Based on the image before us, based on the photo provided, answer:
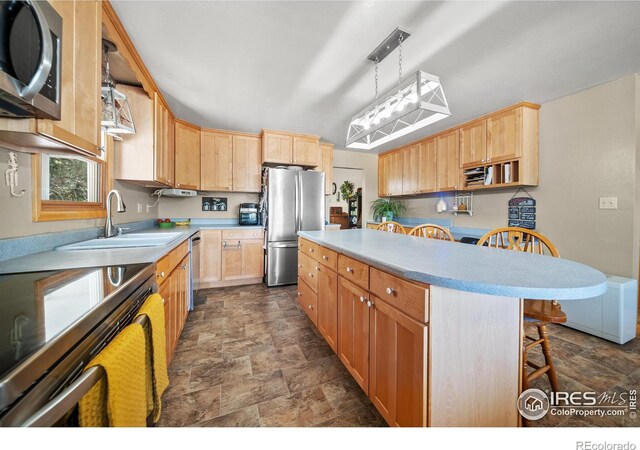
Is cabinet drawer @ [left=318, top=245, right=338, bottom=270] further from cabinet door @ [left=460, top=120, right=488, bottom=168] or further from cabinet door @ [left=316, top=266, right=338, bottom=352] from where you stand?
cabinet door @ [left=460, top=120, right=488, bottom=168]

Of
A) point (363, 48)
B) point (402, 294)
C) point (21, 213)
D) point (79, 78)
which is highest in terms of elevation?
point (363, 48)

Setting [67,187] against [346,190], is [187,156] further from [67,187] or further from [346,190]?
[346,190]

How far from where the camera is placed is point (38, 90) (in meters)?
0.80

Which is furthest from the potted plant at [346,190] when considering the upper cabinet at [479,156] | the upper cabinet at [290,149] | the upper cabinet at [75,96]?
the upper cabinet at [75,96]

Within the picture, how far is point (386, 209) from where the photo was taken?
196 inches

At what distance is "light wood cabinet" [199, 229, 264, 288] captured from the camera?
354 cm

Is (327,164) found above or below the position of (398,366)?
above

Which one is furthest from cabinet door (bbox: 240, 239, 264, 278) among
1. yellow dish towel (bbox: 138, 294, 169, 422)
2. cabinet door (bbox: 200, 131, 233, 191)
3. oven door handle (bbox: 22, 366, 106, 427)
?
oven door handle (bbox: 22, 366, 106, 427)

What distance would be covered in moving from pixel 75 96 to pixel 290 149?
3078 millimetres

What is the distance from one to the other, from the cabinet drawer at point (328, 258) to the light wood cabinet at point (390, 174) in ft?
10.8

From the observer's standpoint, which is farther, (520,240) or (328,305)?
(328,305)

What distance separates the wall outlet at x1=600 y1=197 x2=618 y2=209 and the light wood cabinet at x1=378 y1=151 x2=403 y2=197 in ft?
8.73

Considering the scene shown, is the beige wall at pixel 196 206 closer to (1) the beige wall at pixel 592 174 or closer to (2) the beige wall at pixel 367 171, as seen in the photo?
(2) the beige wall at pixel 367 171

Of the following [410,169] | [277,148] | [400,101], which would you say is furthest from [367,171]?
[400,101]
